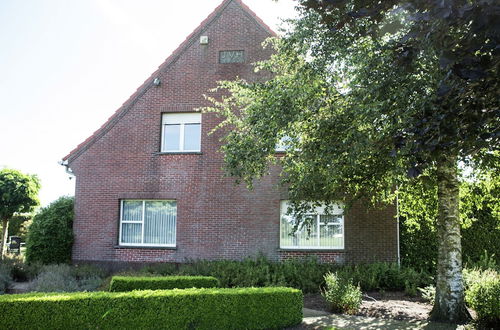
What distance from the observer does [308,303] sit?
424 inches

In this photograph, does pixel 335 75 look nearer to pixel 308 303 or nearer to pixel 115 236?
pixel 308 303

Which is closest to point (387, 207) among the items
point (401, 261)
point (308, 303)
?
point (401, 261)

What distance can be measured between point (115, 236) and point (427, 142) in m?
12.7

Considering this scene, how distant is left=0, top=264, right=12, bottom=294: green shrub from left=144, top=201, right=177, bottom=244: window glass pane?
165 inches

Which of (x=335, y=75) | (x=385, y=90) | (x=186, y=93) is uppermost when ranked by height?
(x=186, y=93)

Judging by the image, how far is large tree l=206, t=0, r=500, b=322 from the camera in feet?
15.0

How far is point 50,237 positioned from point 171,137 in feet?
17.3

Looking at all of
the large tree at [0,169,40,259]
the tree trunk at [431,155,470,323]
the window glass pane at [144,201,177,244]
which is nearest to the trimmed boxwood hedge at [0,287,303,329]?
the tree trunk at [431,155,470,323]

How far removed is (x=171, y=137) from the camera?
16.0 m

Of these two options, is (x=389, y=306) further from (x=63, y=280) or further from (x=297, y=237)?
(x=63, y=280)

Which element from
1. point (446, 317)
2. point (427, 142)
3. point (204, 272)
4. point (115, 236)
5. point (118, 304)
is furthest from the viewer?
point (115, 236)

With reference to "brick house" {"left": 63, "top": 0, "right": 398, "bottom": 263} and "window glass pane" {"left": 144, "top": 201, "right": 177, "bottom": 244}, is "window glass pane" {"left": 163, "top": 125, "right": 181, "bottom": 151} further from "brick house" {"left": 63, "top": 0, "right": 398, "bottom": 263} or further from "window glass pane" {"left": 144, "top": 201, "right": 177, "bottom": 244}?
"window glass pane" {"left": 144, "top": 201, "right": 177, "bottom": 244}

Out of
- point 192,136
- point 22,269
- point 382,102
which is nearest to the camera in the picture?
point 382,102

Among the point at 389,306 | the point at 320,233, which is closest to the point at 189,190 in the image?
the point at 320,233
